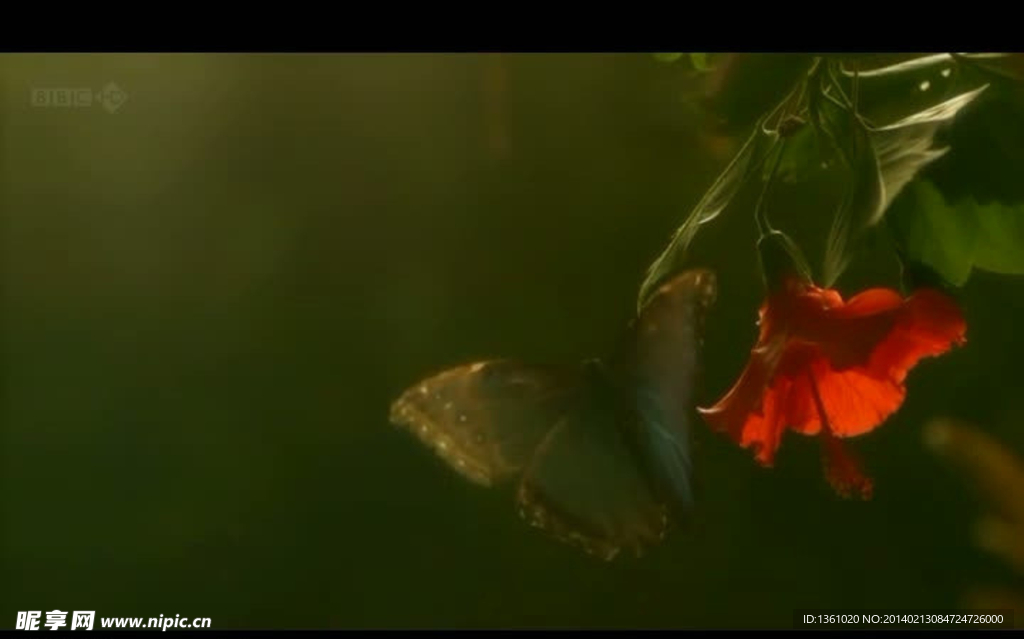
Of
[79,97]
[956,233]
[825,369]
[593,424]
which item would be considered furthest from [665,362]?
[79,97]

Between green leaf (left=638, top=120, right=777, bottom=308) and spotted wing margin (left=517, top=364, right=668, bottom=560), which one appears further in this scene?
spotted wing margin (left=517, top=364, right=668, bottom=560)

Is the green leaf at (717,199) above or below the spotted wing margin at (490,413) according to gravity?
above

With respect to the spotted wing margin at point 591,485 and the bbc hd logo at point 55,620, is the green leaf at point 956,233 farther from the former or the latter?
the bbc hd logo at point 55,620

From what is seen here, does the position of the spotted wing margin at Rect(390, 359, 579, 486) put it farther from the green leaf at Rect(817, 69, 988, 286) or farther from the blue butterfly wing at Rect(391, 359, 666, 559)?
the green leaf at Rect(817, 69, 988, 286)

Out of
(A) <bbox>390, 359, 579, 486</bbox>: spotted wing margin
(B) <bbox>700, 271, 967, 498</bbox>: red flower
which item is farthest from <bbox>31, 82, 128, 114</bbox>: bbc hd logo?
(B) <bbox>700, 271, 967, 498</bbox>: red flower

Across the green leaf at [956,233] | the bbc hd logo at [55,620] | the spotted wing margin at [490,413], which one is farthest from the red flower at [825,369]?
the bbc hd logo at [55,620]

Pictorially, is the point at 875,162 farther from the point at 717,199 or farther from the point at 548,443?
the point at 548,443
